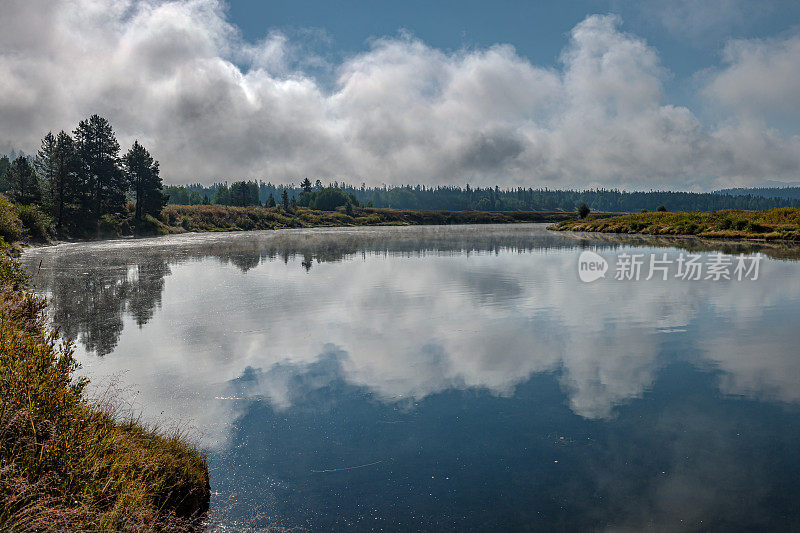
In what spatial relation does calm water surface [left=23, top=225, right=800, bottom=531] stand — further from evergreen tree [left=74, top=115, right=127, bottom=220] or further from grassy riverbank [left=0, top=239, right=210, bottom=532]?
evergreen tree [left=74, top=115, right=127, bottom=220]

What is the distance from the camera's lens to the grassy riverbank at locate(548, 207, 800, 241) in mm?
71562

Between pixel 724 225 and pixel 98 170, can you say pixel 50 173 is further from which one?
pixel 724 225

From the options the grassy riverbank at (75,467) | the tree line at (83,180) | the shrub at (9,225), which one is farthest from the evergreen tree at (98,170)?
the grassy riverbank at (75,467)

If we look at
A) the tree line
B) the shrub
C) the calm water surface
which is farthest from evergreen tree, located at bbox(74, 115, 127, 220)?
the calm water surface

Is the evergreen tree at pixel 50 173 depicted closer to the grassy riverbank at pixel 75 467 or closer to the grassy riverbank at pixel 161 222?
the grassy riverbank at pixel 161 222

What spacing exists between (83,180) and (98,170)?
347cm

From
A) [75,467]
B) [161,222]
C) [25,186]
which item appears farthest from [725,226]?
[25,186]

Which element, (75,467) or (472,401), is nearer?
(75,467)

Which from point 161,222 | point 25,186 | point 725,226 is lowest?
point 161,222

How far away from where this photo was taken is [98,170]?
296ft

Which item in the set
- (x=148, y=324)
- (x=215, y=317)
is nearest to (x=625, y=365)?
(x=215, y=317)

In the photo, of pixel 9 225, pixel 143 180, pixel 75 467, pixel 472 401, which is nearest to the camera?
pixel 75 467

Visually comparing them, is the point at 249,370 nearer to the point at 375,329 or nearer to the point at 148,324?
the point at 375,329

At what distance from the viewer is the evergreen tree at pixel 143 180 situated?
103 metres
